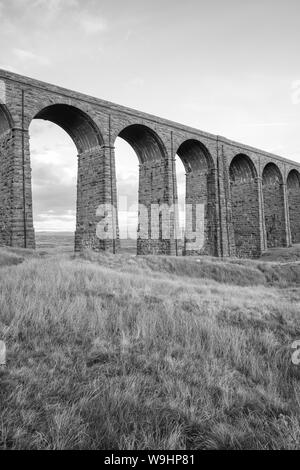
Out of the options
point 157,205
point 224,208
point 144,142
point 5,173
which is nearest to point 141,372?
point 5,173

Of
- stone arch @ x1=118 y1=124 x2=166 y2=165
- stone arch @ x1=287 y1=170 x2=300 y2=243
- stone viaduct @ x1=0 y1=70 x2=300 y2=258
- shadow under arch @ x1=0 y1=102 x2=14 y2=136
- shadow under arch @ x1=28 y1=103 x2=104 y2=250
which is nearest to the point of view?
shadow under arch @ x1=0 y1=102 x2=14 y2=136

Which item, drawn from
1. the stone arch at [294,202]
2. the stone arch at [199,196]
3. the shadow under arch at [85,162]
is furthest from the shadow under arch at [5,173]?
the stone arch at [294,202]

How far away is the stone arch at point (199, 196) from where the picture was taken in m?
24.9

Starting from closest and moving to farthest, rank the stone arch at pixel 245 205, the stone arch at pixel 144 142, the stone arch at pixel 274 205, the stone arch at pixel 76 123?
the stone arch at pixel 76 123 < the stone arch at pixel 144 142 < the stone arch at pixel 245 205 < the stone arch at pixel 274 205

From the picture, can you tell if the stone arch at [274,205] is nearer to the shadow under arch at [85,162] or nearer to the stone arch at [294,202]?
the stone arch at [294,202]

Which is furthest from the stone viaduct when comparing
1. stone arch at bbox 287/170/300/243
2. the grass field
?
the grass field

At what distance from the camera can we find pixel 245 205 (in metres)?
29.5

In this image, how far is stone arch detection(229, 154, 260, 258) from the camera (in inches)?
1126

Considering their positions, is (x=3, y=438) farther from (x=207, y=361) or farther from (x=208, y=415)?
(x=207, y=361)

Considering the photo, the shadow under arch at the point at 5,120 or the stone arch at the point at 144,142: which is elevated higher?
the stone arch at the point at 144,142

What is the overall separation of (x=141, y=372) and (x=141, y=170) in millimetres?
20552

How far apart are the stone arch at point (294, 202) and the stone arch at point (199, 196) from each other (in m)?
15.1

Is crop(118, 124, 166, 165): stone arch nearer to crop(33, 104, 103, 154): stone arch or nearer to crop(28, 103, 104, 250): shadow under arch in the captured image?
crop(33, 104, 103, 154): stone arch

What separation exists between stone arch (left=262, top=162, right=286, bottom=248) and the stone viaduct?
0.33 ft
